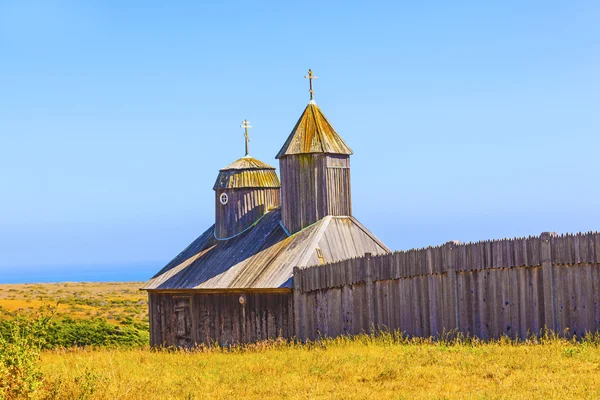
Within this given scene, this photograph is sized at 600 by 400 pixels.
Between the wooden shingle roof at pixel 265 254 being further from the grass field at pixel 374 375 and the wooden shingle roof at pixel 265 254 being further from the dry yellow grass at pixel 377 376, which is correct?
the dry yellow grass at pixel 377 376

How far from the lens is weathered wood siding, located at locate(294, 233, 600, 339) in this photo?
54.6 ft

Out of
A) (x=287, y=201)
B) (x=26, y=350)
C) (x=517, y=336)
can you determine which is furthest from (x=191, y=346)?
(x=26, y=350)

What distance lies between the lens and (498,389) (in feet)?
42.1

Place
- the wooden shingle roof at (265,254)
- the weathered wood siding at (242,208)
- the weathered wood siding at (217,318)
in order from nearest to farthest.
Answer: the weathered wood siding at (217,318), the wooden shingle roof at (265,254), the weathered wood siding at (242,208)

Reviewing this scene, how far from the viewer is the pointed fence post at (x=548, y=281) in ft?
55.3

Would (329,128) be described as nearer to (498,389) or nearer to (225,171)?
(225,171)

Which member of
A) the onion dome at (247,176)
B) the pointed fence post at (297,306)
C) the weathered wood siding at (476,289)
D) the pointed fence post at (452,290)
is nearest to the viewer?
the weathered wood siding at (476,289)

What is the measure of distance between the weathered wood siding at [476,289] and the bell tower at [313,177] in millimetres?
6534

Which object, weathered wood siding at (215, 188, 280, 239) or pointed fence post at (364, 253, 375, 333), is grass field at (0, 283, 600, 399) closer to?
pointed fence post at (364, 253, 375, 333)

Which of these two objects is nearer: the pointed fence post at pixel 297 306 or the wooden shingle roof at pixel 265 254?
the pointed fence post at pixel 297 306

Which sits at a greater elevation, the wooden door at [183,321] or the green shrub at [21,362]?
the green shrub at [21,362]

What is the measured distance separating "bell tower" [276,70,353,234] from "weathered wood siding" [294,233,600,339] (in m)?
6.53

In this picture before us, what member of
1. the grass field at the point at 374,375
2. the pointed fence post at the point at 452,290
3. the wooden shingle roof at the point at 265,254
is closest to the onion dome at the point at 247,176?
the wooden shingle roof at the point at 265,254

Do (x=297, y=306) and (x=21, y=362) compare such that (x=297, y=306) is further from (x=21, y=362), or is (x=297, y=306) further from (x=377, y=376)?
(x=21, y=362)
